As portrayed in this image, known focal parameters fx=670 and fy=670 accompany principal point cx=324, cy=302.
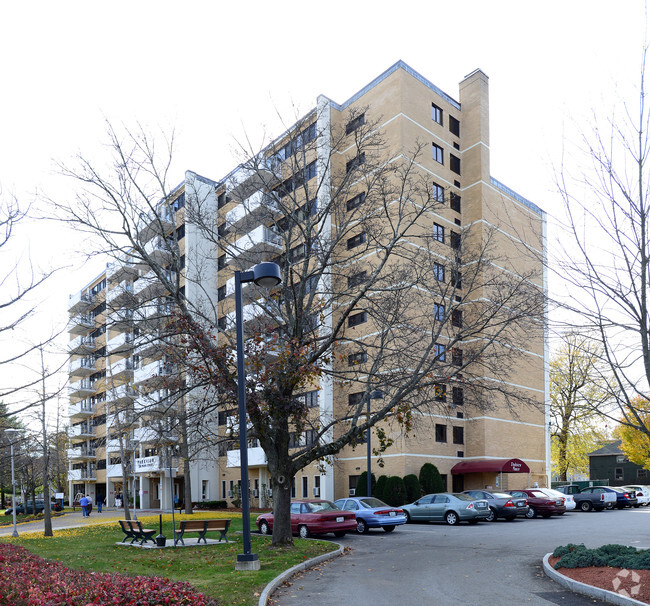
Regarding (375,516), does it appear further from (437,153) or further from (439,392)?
(437,153)

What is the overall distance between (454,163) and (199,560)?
37.6 metres

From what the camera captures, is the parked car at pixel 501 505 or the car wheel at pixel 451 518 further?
the parked car at pixel 501 505

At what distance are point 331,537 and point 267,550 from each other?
6.56m

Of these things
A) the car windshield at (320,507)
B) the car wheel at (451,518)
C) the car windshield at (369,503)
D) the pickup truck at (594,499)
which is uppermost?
the car windshield at (320,507)

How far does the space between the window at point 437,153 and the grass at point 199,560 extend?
30.9 m

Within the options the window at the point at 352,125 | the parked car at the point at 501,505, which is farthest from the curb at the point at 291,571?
the parked car at the point at 501,505

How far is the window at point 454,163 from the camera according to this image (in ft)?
154

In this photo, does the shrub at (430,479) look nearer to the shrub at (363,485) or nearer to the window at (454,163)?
the shrub at (363,485)

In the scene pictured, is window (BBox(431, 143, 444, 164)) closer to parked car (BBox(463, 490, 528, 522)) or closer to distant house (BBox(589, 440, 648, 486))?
parked car (BBox(463, 490, 528, 522))

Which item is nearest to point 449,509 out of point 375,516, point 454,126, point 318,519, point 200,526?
point 375,516

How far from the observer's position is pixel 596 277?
1086 centimetres

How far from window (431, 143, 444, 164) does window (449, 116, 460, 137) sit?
278 centimetres

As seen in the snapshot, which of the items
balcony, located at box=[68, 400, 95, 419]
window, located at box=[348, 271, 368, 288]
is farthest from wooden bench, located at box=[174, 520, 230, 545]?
balcony, located at box=[68, 400, 95, 419]

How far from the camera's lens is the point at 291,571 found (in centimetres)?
1347
